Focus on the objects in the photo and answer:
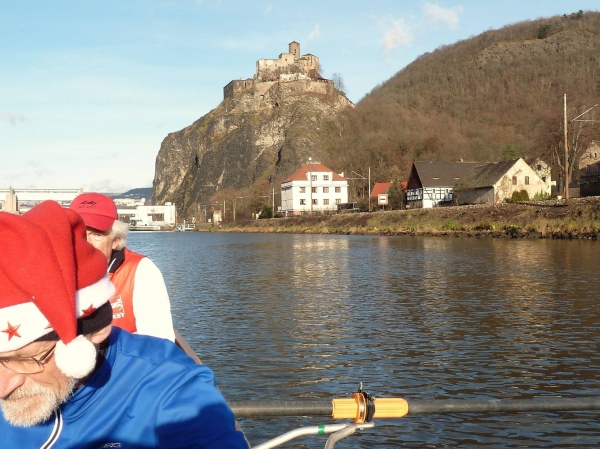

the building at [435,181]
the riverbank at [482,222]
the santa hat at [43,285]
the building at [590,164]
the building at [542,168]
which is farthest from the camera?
the building at [435,181]

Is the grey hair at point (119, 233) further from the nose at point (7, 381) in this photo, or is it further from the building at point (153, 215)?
the building at point (153, 215)

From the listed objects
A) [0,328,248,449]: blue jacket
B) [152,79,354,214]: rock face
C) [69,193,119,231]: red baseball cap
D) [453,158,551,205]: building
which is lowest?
[0,328,248,449]: blue jacket

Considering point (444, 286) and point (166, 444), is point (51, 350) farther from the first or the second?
point (444, 286)

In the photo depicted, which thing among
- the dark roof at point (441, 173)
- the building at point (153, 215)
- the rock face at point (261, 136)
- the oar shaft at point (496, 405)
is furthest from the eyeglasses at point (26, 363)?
the building at point (153, 215)

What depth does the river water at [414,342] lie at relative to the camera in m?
7.40

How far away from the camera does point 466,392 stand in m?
8.70

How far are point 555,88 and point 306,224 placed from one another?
99.4m

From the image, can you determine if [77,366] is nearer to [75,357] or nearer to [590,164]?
[75,357]

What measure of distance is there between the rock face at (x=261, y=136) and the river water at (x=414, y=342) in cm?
10369

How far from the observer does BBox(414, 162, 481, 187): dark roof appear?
8319 centimetres

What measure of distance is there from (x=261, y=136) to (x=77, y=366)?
148 metres

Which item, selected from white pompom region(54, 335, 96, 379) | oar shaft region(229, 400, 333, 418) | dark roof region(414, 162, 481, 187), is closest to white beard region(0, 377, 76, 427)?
white pompom region(54, 335, 96, 379)

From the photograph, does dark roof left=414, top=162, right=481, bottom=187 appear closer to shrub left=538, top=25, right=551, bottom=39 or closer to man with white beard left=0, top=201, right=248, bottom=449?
man with white beard left=0, top=201, right=248, bottom=449

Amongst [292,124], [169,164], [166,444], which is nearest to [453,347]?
[166,444]
